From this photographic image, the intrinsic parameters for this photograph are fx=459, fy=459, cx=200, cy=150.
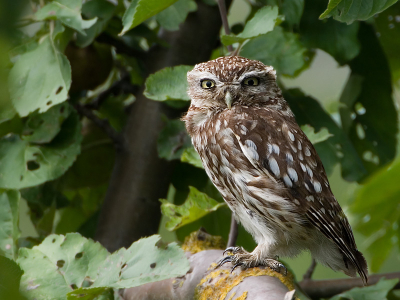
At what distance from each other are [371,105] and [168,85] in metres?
1.16

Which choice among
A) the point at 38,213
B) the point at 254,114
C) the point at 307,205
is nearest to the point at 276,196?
the point at 307,205

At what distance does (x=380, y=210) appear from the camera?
2.38m

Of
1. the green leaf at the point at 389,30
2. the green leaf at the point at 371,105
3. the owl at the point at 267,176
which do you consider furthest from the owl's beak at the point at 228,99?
the green leaf at the point at 389,30

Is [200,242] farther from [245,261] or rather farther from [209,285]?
[209,285]

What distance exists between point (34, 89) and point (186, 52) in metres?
0.84

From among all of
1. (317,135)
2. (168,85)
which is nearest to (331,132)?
(317,135)

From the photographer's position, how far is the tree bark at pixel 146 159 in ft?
7.54

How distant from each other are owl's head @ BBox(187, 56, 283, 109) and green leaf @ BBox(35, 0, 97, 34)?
53 centimetres

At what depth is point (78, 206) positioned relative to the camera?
2607 millimetres

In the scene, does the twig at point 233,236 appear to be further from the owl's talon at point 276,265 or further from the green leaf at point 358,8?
the green leaf at point 358,8

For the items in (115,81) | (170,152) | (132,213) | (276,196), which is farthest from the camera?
(115,81)

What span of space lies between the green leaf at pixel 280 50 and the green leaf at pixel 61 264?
106cm

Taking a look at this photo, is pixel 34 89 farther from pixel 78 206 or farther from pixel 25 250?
pixel 78 206

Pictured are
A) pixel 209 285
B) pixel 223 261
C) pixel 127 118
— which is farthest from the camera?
pixel 127 118
